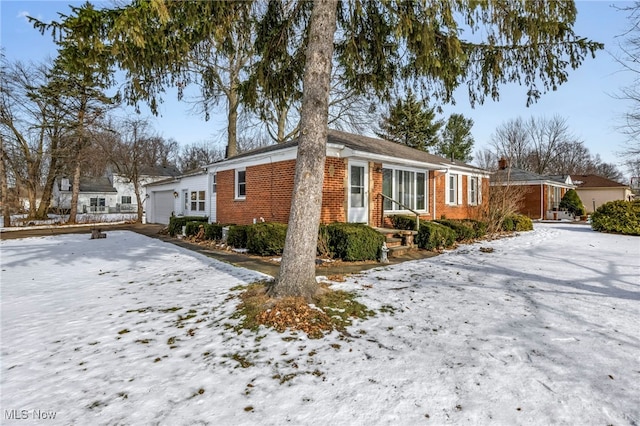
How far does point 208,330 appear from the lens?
14.0 feet

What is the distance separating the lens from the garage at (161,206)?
944 inches

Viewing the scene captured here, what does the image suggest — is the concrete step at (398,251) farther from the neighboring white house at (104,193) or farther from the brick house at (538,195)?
the neighboring white house at (104,193)

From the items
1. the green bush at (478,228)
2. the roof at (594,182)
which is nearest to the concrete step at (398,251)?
the green bush at (478,228)

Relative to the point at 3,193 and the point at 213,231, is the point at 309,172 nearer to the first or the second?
the point at 213,231

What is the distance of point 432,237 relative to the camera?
1068cm

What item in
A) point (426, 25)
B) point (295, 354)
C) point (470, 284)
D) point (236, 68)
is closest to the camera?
point (295, 354)

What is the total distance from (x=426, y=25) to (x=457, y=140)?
34.0m

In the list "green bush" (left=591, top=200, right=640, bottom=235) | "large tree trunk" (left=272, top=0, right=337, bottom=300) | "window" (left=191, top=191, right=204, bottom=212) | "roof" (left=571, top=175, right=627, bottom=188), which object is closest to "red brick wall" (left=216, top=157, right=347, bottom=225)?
"window" (left=191, top=191, right=204, bottom=212)

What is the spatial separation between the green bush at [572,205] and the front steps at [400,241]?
2498 centimetres

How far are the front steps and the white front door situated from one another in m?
1.17

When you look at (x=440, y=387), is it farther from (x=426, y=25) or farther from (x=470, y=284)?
(x=426, y=25)

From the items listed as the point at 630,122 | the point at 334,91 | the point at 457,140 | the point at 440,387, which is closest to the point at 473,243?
the point at 630,122

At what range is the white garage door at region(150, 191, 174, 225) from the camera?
24.0 meters

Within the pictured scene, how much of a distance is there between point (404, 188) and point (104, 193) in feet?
144
